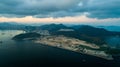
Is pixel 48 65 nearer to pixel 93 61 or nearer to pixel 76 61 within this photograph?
pixel 76 61

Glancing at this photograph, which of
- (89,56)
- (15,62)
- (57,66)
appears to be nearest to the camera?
(57,66)

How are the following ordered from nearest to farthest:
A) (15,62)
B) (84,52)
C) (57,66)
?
(57,66)
(15,62)
(84,52)

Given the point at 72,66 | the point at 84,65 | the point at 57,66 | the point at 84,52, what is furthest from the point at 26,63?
the point at 84,52

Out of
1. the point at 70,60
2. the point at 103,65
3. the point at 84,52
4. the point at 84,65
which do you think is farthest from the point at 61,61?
the point at 84,52

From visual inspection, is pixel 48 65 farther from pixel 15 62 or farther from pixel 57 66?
pixel 15 62

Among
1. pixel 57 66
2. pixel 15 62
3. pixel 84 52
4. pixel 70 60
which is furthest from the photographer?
pixel 84 52

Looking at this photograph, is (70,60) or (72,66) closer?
(72,66)

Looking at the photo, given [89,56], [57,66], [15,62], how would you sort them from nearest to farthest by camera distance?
1. [57,66]
2. [15,62]
3. [89,56]

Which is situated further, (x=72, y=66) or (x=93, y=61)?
(x=93, y=61)
